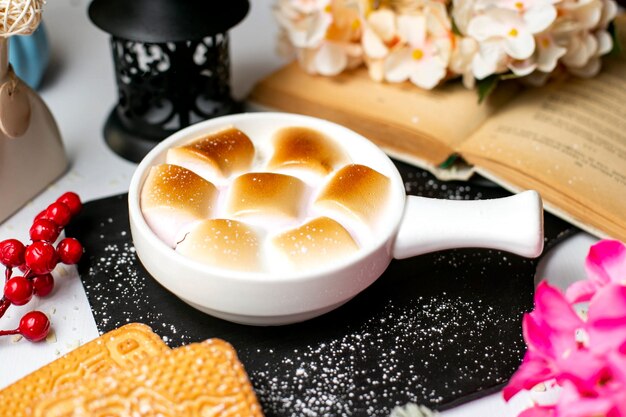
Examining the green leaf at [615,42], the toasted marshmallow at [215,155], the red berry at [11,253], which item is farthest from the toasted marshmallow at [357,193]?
the green leaf at [615,42]

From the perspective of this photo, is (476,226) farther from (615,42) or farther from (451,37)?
(615,42)

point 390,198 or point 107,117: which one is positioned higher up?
point 390,198

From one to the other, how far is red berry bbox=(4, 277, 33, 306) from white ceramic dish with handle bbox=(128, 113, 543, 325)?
0.40 ft

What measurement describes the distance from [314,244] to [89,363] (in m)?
0.23

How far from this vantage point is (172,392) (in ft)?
2.11

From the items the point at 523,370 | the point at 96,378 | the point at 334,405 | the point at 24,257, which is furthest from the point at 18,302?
the point at 523,370

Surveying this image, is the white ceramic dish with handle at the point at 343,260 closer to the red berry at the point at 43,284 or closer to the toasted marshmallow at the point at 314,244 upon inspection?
the toasted marshmallow at the point at 314,244

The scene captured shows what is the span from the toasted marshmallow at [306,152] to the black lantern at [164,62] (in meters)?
0.17

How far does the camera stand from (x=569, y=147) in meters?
0.98

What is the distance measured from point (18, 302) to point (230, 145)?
0.87ft

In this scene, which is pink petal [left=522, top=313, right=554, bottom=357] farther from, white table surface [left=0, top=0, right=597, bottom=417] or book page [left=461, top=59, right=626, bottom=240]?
book page [left=461, top=59, right=626, bottom=240]

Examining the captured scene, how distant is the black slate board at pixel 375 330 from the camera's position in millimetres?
729

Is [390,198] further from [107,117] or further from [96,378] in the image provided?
[107,117]

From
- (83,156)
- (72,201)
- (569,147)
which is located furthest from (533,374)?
(83,156)
